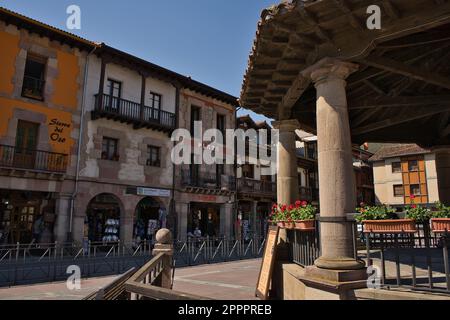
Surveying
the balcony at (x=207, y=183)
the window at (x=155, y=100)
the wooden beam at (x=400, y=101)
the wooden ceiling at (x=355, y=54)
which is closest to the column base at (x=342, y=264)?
the wooden ceiling at (x=355, y=54)

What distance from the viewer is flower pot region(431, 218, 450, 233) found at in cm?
419

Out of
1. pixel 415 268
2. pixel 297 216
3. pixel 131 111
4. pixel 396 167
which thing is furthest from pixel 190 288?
pixel 396 167

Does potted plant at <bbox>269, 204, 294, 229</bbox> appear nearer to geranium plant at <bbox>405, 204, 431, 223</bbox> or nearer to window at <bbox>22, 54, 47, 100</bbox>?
geranium plant at <bbox>405, 204, 431, 223</bbox>

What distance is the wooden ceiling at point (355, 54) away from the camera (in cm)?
480

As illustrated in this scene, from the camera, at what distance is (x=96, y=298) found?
3.34 metres

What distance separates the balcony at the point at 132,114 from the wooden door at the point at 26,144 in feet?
10.5

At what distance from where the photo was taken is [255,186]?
3050 cm

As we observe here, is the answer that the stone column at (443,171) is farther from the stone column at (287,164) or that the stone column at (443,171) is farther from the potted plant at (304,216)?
the potted plant at (304,216)

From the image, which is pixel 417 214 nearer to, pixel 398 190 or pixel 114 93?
→ pixel 114 93

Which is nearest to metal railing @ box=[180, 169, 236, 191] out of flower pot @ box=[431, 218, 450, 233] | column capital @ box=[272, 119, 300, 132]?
column capital @ box=[272, 119, 300, 132]

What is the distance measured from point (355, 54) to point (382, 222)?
238cm

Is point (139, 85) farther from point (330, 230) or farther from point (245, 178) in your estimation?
point (330, 230)

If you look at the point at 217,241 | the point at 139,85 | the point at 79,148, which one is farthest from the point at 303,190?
the point at 79,148
